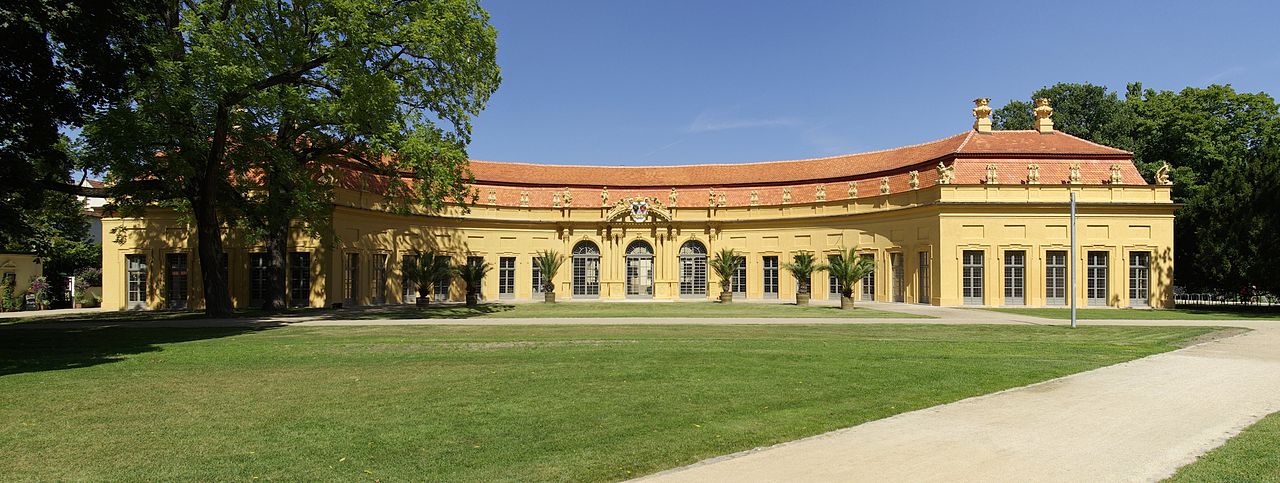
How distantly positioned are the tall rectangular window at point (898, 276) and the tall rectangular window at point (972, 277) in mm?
3238

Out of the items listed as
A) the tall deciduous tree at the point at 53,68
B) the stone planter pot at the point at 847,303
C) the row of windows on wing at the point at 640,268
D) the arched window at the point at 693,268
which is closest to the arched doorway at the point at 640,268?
the row of windows on wing at the point at 640,268

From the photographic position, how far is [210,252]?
25.0 metres

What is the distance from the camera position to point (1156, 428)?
8102mm

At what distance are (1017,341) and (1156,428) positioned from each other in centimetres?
1064

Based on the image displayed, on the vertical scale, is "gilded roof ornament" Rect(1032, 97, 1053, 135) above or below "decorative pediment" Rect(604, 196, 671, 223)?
above

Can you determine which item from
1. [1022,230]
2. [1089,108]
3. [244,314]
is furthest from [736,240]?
[1089,108]

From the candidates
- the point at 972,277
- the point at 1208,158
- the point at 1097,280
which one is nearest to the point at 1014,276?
the point at 972,277

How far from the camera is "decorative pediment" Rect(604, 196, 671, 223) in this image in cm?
4569

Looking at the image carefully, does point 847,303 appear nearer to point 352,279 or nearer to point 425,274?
point 425,274

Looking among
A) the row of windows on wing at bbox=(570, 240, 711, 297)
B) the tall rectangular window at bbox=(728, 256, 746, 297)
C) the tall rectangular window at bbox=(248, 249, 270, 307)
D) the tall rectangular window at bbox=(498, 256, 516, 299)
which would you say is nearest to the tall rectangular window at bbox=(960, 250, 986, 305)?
the tall rectangular window at bbox=(728, 256, 746, 297)

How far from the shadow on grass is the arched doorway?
27079 millimetres

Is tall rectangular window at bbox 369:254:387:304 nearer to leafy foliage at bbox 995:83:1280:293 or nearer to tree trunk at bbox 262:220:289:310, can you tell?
tree trunk at bbox 262:220:289:310

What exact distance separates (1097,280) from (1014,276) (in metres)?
4.00

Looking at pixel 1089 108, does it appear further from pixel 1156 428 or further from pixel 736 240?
pixel 1156 428
